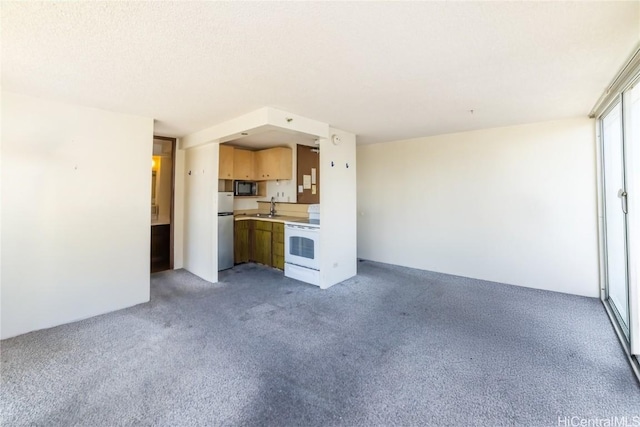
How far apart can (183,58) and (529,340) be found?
388cm

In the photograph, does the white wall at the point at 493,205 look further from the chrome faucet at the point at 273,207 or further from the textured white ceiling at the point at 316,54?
the chrome faucet at the point at 273,207

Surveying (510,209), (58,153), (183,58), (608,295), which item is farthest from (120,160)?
(608,295)

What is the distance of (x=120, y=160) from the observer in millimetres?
3408

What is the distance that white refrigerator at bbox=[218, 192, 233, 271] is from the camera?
498 centimetres

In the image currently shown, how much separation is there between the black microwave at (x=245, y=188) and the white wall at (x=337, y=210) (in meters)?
2.27

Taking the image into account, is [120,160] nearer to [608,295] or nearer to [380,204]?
[380,204]

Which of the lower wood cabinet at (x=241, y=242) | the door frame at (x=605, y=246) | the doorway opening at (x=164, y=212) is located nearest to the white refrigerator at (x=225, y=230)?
the lower wood cabinet at (x=241, y=242)

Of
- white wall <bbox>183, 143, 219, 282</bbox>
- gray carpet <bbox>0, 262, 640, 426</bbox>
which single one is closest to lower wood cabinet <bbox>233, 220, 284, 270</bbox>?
white wall <bbox>183, 143, 219, 282</bbox>

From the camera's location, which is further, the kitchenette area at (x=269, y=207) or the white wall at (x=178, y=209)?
the white wall at (x=178, y=209)

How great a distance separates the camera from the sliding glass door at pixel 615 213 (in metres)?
2.75

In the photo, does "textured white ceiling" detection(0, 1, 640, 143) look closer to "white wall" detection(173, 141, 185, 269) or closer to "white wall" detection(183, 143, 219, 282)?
"white wall" detection(183, 143, 219, 282)

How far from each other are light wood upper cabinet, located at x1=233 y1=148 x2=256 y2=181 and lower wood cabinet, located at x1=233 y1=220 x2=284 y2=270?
3.02ft

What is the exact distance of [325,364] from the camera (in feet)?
7.45

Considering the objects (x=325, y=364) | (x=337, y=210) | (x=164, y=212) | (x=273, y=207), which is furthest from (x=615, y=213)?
(x=164, y=212)
